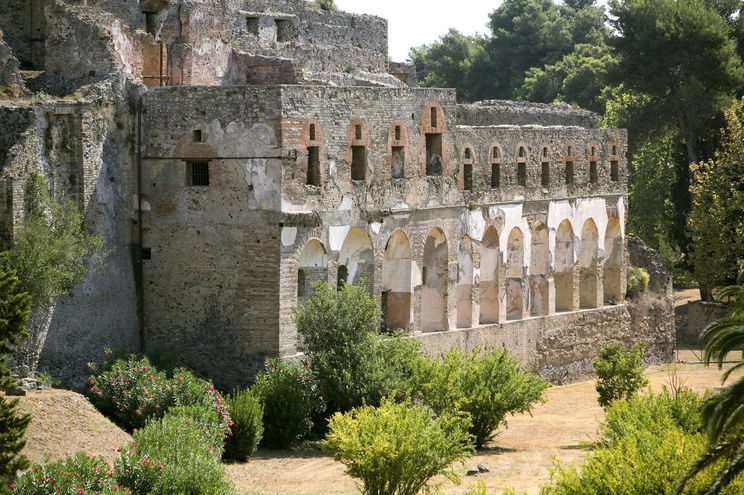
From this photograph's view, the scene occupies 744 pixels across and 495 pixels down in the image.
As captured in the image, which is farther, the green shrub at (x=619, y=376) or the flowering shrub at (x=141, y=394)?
the green shrub at (x=619, y=376)

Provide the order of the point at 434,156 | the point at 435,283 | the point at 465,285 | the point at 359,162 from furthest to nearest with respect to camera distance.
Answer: the point at 465,285 → the point at 435,283 → the point at 434,156 → the point at 359,162

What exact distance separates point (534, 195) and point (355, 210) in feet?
30.8

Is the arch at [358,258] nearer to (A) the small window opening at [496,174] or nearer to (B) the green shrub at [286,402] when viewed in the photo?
(B) the green shrub at [286,402]

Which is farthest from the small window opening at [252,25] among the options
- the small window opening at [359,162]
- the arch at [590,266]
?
the arch at [590,266]

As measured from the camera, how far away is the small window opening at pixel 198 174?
34.8m

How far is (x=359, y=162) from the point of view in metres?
36.9

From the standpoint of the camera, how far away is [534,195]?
4425 centimetres

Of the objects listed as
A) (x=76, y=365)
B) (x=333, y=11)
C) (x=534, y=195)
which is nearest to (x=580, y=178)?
(x=534, y=195)

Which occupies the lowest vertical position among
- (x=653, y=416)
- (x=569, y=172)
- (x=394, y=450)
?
(x=394, y=450)

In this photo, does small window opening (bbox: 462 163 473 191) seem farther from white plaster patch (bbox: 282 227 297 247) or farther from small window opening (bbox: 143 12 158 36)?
small window opening (bbox: 143 12 158 36)

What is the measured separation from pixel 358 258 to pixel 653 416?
10427mm

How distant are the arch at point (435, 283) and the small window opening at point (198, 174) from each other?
296 inches

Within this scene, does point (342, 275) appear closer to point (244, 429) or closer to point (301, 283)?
point (301, 283)

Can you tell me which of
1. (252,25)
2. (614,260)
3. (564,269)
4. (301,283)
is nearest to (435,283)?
(301,283)
